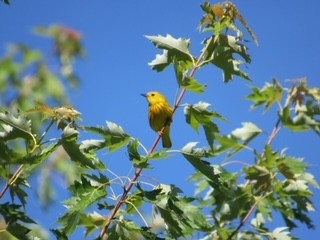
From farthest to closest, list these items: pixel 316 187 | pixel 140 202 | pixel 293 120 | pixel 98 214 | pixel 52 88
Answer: pixel 52 88 < pixel 316 187 < pixel 293 120 < pixel 98 214 < pixel 140 202

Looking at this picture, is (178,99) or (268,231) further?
(268,231)

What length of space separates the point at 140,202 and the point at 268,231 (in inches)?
50.9

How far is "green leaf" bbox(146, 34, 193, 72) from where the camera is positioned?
266 cm

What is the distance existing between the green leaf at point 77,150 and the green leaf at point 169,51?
0.61 metres

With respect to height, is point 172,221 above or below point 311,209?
below

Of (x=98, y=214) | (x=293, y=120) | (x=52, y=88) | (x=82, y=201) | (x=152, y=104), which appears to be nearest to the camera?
(x=82, y=201)

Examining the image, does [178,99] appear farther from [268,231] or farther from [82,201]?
[268,231]

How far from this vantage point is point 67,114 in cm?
241

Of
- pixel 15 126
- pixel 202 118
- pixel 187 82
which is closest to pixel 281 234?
pixel 202 118

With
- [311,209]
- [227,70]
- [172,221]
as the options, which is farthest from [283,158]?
[172,221]

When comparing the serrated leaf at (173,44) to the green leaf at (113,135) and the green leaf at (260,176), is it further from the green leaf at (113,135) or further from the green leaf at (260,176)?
the green leaf at (260,176)

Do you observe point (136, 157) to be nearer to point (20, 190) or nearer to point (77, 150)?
point (77, 150)

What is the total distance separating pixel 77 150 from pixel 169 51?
0.79 m

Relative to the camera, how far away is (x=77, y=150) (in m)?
2.26
